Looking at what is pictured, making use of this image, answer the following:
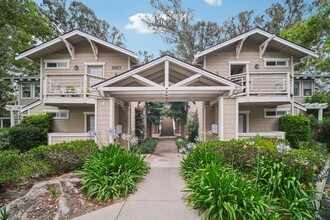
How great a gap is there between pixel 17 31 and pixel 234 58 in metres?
15.5

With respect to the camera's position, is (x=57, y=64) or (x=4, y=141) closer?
(x=4, y=141)

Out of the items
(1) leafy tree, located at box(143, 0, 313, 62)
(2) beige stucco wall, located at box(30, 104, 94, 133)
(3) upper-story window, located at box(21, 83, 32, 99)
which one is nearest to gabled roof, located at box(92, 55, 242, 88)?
(2) beige stucco wall, located at box(30, 104, 94, 133)

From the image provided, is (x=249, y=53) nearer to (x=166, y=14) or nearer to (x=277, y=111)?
(x=277, y=111)

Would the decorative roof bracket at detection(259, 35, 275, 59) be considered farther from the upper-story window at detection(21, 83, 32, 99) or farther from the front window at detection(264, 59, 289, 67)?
the upper-story window at detection(21, 83, 32, 99)

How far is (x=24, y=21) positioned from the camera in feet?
34.5

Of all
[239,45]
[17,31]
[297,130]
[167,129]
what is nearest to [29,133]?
[17,31]

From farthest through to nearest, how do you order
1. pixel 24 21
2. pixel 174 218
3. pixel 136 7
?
pixel 136 7
pixel 24 21
pixel 174 218

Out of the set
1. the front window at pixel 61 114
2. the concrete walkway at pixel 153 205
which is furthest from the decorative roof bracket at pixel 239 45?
the front window at pixel 61 114

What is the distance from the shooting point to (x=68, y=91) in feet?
35.0

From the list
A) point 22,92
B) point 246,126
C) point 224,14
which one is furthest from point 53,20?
point 246,126

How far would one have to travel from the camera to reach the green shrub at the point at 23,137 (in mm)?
10188

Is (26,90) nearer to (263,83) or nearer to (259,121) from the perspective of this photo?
(263,83)

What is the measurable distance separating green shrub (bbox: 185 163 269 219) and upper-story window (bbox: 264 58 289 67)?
10.1 meters

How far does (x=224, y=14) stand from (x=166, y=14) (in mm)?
6928
